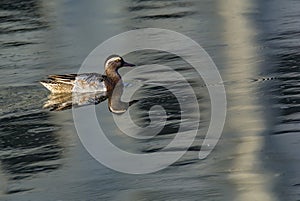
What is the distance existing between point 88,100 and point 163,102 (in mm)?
1424

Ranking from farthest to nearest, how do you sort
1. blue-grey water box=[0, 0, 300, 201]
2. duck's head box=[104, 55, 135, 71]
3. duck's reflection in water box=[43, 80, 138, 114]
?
duck's head box=[104, 55, 135, 71], duck's reflection in water box=[43, 80, 138, 114], blue-grey water box=[0, 0, 300, 201]

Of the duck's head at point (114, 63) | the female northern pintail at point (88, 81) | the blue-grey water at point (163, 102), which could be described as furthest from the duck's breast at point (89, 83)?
the blue-grey water at point (163, 102)

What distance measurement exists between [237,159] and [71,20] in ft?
33.9

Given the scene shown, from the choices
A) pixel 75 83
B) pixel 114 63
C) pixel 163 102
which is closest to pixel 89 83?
pixel 75 83

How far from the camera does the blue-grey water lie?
984 cm

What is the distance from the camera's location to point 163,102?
43.6ft

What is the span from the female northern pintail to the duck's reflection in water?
6 cm

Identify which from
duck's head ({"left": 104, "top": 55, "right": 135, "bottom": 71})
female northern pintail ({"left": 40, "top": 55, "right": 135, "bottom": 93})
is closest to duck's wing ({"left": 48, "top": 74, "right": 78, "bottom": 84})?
female northern pintail ({"left": 40, "top": 55, "right": 135, "bottom": 93})

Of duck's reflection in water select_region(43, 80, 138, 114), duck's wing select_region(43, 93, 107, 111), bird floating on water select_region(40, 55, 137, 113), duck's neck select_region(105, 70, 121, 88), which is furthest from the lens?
duck's neck select_region(105, 70, 121, 88)

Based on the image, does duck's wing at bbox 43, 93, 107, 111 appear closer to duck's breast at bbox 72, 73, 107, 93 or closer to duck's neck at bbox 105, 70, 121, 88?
duck's breast at bbox 72, 73, 107, 93

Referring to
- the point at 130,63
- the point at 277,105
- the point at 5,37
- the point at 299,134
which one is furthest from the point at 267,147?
the point at 5,37

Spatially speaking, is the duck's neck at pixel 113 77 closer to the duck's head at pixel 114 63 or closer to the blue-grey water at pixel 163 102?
the duck's head at pixel 114 63

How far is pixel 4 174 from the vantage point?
10617mm

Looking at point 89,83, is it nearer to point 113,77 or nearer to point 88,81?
point 88,81
